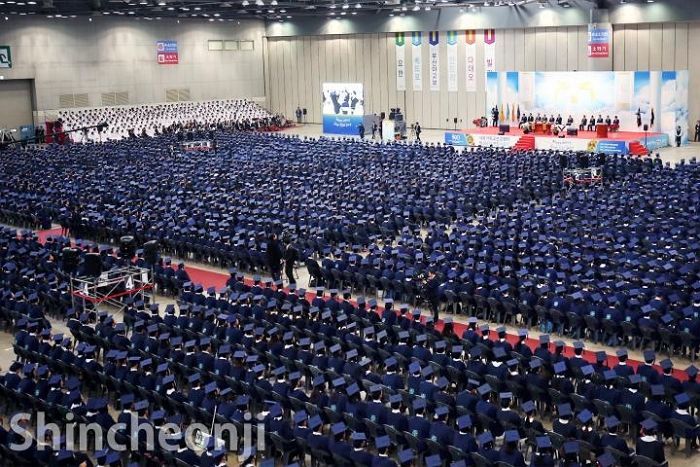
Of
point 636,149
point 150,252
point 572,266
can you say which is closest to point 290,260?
point 150,252

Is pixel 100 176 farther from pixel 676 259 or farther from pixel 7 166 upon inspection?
pixel 676 259

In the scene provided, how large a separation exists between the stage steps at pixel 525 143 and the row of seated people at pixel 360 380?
30385 millimetres

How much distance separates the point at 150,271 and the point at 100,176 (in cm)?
1817

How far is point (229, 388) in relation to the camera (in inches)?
643

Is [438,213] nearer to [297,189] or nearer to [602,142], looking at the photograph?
[297,189]

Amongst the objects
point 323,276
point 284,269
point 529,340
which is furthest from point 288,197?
point 529,340

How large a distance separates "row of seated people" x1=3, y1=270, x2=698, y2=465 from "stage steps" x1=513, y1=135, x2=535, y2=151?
30385 mm

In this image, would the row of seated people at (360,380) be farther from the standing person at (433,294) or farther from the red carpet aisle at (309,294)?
Answer: the red carpet aisle at (309,294)

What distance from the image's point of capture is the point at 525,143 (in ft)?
161

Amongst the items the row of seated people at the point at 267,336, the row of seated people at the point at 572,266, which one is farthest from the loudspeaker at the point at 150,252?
the row of seated people at the point at 572,266

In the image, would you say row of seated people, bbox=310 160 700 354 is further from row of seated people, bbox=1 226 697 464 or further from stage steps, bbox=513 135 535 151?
stage steps, bbox=513 135 535 151

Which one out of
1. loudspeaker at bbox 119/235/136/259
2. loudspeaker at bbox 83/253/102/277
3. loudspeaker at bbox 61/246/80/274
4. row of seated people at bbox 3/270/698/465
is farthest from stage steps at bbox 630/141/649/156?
loudspeaker at bbox 61/246/80/274

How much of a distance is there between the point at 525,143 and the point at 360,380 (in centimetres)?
3447

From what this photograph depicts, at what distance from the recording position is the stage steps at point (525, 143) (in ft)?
160
